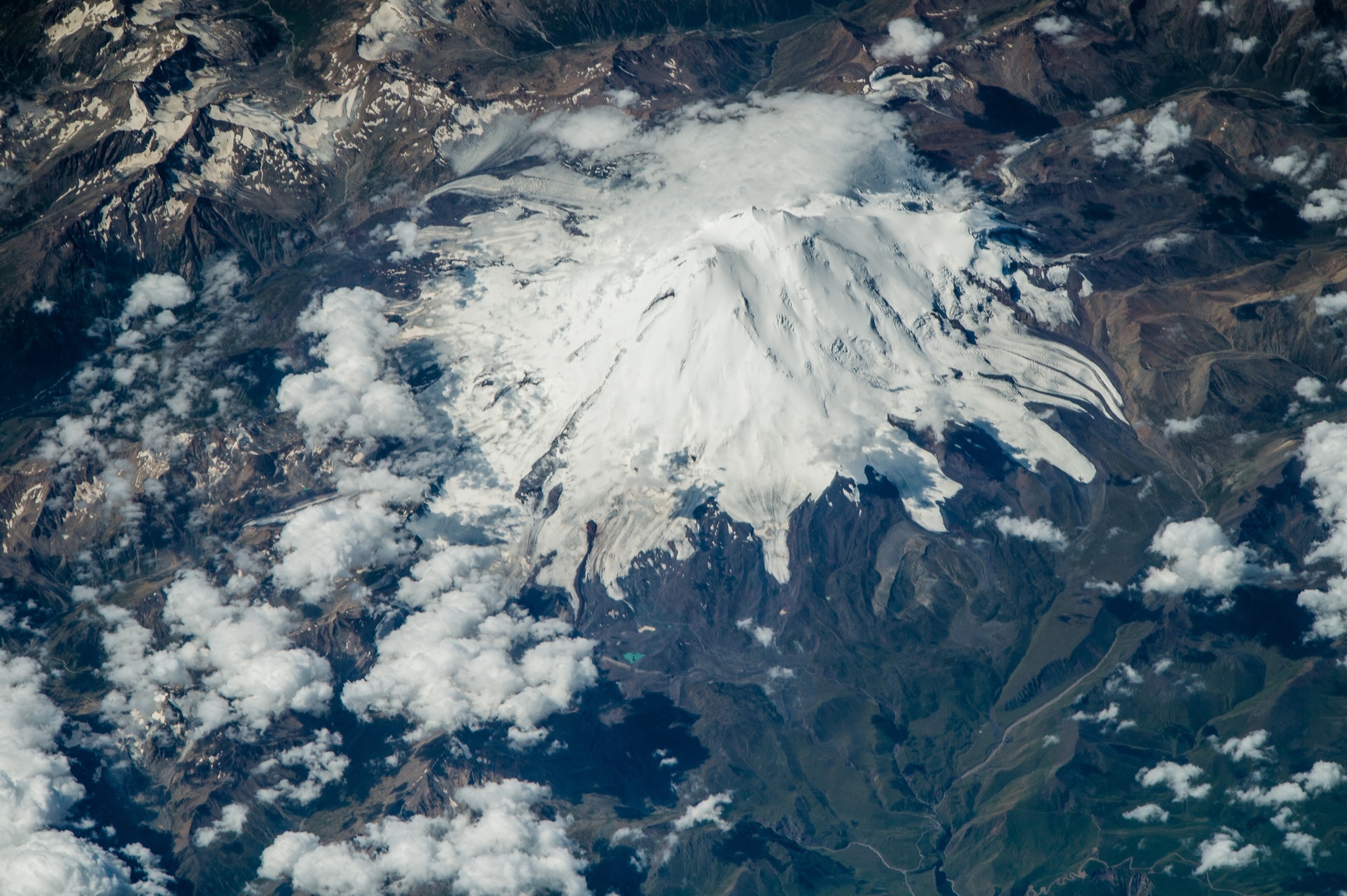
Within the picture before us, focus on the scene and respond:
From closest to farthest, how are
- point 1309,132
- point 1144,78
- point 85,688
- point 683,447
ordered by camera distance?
1. point 683,447
2. point 85,688
3. point 1309,132
4. point 1144,78

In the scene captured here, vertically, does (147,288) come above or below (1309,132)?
above

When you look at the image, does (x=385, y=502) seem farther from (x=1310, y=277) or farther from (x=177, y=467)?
(x=1310, y=277)

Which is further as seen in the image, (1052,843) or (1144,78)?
(1144,78)

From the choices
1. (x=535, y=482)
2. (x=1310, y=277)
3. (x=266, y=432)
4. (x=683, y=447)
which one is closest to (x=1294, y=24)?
(x=1310, y=277)

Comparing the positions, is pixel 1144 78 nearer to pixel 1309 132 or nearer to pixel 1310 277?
pixel 1309 132

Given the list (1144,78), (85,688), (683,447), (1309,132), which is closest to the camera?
(683,447)

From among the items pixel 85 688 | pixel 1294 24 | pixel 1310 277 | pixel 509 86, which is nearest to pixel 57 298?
pixel 85 688

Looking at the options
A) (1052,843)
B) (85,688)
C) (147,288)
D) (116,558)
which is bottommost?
(1052,843)
